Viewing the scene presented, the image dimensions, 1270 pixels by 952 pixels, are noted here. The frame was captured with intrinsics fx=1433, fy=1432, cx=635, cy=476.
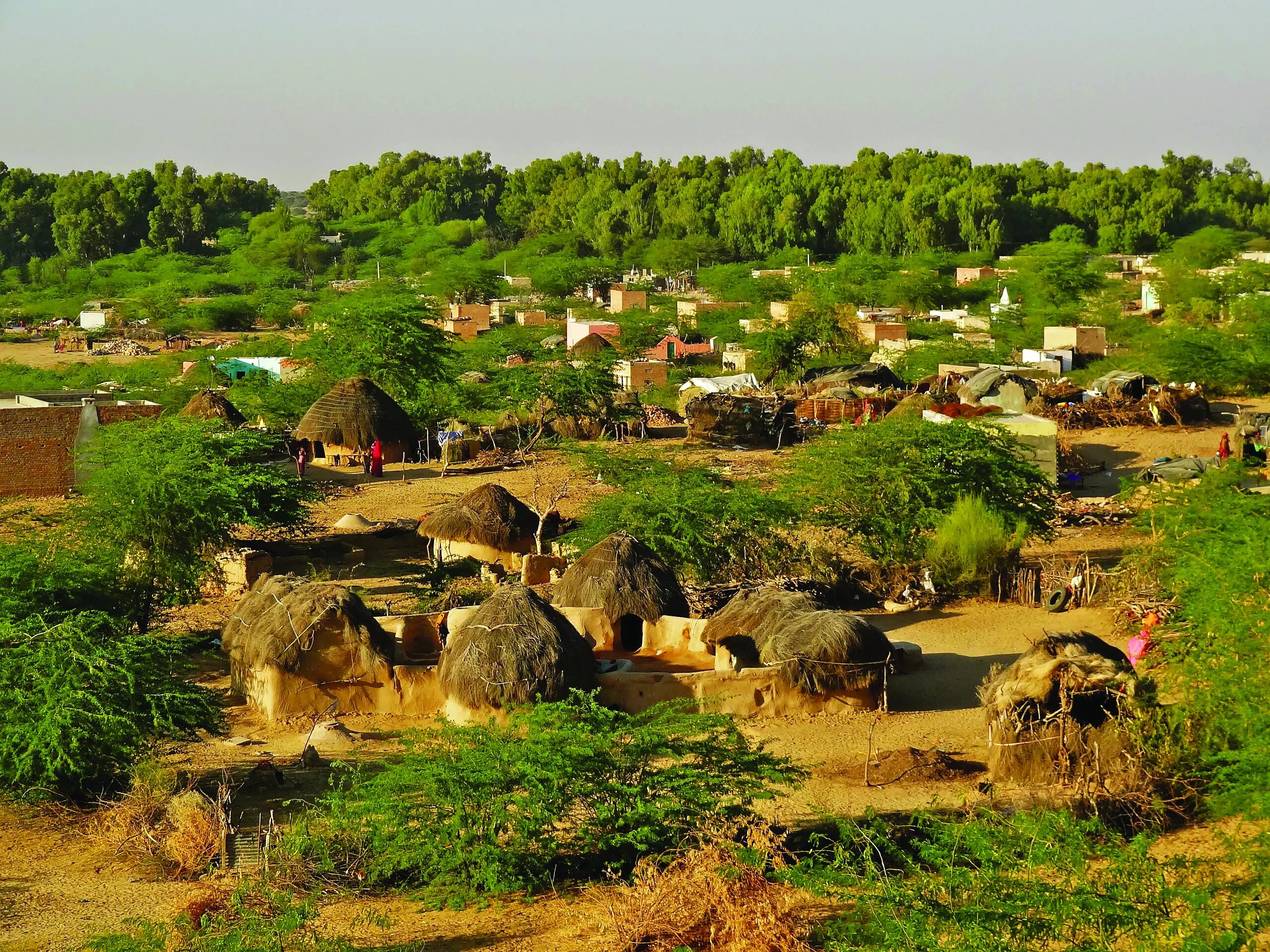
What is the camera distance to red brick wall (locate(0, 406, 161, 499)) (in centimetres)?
2400

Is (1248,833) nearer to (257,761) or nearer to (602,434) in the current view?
(257,761)

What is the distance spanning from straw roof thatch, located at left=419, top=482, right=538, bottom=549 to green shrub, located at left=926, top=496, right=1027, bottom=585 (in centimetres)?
568

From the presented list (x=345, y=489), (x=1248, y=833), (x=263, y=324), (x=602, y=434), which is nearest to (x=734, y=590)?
(x=1248, y=833)

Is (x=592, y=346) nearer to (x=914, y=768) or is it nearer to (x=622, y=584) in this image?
(x=622, y=584)

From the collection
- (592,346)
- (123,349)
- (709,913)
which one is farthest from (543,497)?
(123,349)

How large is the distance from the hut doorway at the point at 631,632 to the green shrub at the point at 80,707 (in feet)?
15.4

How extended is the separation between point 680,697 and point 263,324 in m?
55.0

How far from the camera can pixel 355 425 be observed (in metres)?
28.6

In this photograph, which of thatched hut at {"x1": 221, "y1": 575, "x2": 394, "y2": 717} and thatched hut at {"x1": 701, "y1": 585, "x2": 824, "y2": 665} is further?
thatched hut at {"x1": 701, "y1": 585, "x2": 824, "y2": 665}

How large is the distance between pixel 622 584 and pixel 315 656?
3483mm

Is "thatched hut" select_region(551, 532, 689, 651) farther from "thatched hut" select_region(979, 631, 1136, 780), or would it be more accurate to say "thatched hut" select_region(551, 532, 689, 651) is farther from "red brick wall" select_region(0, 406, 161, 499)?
"red brick wall" select_region(0, 406, 161, 499)

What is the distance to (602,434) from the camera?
31.4 metres

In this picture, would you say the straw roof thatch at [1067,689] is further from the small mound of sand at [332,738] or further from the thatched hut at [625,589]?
the small mound of sand at [332,738]

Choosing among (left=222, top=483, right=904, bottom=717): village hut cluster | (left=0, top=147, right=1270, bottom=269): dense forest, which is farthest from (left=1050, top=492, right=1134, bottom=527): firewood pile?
(left=0, top=147, right=1270, bottom=269): dense forest
